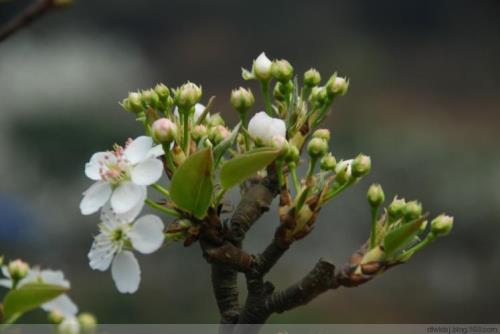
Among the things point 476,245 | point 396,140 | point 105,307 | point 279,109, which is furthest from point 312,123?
point 396,140

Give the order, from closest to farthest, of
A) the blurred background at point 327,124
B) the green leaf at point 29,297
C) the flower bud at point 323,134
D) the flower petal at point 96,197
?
the green leaf at point 29,297 → the flower petal at point 96,197 → the flower bud at point 323,134 → the blurred background at point 327,124

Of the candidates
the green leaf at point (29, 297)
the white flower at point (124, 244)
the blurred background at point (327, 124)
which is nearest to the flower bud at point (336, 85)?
the white flower at point (124, 244)

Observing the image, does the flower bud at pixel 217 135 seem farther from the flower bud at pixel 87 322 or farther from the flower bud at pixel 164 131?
the flower bud at pixel 87 322

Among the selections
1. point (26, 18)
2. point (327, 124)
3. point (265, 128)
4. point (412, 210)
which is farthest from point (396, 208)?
point (327, 124)

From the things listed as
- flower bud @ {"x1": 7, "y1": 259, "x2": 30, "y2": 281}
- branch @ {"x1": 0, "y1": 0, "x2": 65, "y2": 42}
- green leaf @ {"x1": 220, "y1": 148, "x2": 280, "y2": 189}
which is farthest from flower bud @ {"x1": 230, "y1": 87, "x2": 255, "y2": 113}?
branch @ {"x1": 0, "y1": 0, "x2": 65, "y2": 42}

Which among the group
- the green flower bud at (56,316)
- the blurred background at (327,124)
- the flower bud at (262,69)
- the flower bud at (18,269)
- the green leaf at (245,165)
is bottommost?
the green flower bud at (56,316)
